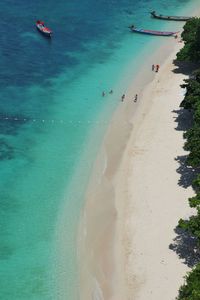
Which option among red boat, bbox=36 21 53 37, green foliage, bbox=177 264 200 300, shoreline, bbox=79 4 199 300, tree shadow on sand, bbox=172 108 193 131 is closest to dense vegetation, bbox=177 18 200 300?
green foliage, bbox=177 264 200 300

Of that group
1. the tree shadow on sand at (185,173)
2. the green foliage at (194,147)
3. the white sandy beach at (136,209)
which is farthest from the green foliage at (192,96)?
the tree shadow on sand at (185,173)

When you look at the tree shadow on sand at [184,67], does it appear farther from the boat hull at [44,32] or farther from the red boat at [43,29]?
the red boat at [43,29]

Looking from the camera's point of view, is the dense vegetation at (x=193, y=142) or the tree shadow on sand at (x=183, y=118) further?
→ the tree shadow on sand at (x=183, y=118)

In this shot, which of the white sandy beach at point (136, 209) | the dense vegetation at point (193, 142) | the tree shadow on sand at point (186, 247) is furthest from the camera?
the tree shadow on sand at point (186, 247)

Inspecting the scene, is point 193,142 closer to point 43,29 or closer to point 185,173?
point 185,173

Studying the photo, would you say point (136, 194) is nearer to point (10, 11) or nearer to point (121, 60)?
point (121, 60)

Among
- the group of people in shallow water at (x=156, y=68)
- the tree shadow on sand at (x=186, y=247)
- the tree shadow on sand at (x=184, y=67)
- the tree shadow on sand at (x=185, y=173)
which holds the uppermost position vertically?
the group of people in shallow water at (x=156, y=68)
